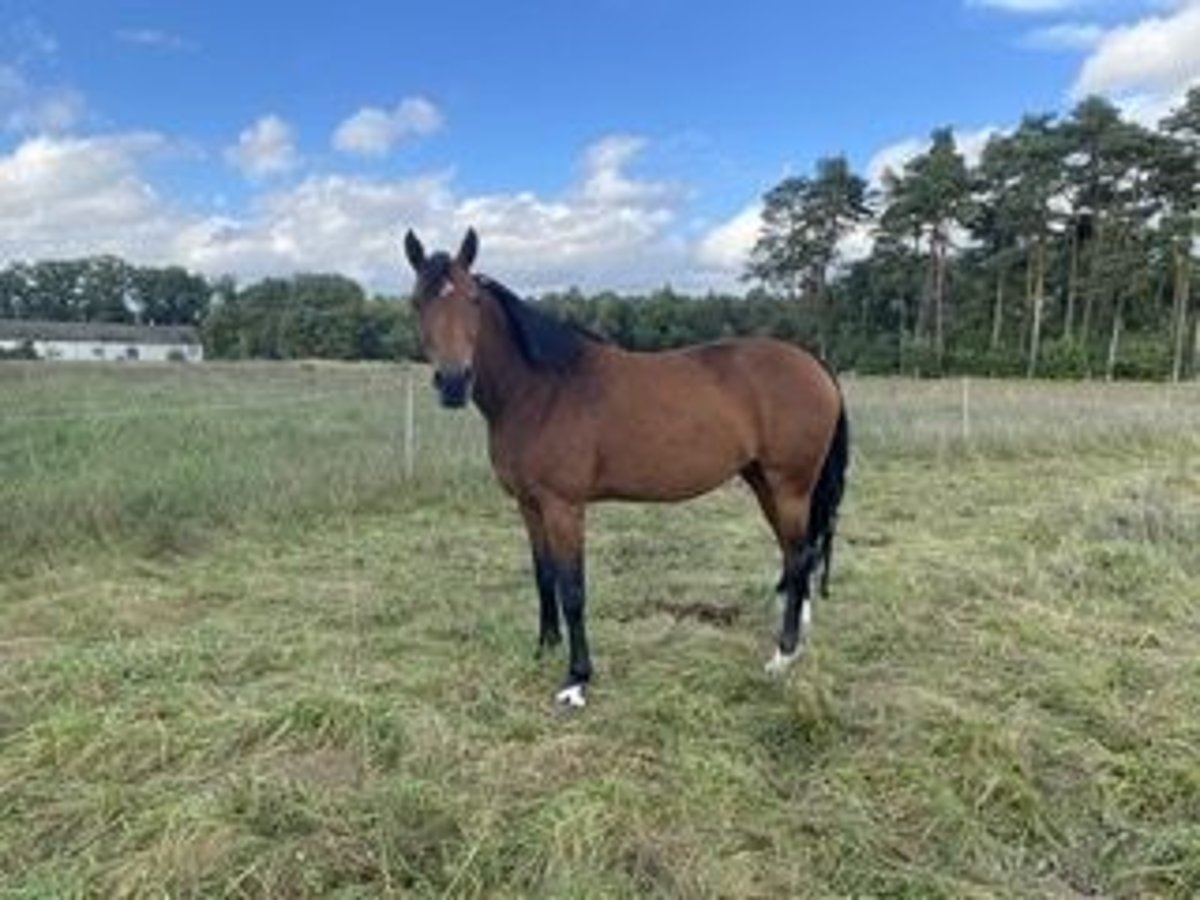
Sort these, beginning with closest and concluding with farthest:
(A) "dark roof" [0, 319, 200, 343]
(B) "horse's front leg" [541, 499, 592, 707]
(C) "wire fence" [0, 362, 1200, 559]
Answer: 1. (B) "horse's front leg" [541, 499, 592, 707]
2. (C) "wire fence" [0, 362, 1200, 559]
3. (A) "dark roof" [0, 319, 200, 343]

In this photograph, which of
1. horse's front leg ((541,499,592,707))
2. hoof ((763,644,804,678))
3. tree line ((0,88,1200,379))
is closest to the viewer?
horse's front leg ((541,499,592,707))

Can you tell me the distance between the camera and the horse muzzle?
4.09 m

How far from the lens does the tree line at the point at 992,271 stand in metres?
38.8

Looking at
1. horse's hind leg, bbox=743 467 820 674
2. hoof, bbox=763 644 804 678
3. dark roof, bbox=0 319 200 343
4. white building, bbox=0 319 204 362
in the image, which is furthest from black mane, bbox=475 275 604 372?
dark roof, bbox=0 319 200 343

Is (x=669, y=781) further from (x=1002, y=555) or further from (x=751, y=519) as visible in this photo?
(x=751, y=519)

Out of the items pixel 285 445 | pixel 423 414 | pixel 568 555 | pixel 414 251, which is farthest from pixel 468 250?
pixel 423 414

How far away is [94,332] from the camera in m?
75.8

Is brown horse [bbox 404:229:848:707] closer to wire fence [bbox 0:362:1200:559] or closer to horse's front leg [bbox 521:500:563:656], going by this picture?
horse's front leg [bbox 521:500:563:656]

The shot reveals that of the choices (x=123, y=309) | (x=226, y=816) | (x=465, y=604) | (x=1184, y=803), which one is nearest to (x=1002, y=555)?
(x=465, y=604)

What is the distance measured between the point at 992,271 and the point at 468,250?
138 ft

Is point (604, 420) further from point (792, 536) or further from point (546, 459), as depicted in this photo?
point (792, 536)

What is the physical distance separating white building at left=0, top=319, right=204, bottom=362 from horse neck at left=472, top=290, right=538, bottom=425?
2725 inches

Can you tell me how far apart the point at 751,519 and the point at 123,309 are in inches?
3451

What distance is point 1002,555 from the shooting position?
23.2 ft
